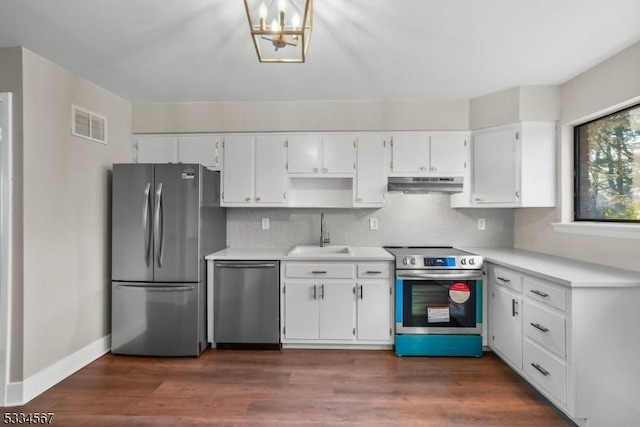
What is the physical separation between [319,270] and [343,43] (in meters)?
1.94

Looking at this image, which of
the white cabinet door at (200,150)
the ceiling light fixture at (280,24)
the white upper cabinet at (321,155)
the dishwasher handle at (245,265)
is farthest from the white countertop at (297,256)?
the ceiling light fixture at (280,24)

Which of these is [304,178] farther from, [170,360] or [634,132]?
[634,132]

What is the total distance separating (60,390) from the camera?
2455 mm

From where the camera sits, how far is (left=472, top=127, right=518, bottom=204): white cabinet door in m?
3.15

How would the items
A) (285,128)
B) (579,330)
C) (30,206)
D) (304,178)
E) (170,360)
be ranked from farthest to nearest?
(304,178)
(285,128)
(170,360)
(30,206)
(579,330)

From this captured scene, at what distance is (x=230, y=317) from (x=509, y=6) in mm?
3158

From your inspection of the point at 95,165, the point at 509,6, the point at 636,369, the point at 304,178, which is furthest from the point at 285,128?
the point at 636,369

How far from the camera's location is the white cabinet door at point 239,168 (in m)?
3.51

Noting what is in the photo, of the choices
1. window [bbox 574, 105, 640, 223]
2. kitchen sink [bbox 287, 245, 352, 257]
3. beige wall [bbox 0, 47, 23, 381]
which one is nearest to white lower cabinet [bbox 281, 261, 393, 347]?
kitchen sink [bbox 287, 245, 352, 257]

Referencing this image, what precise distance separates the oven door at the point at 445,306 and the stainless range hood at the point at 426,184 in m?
0.84

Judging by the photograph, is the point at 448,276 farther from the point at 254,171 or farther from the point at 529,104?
the point at 254,171

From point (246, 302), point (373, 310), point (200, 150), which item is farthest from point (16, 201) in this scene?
point (373, 310)

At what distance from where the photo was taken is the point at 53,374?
252 cm

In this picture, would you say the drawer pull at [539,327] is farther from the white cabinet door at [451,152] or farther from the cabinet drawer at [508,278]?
the white cabinet door at [451,152]
